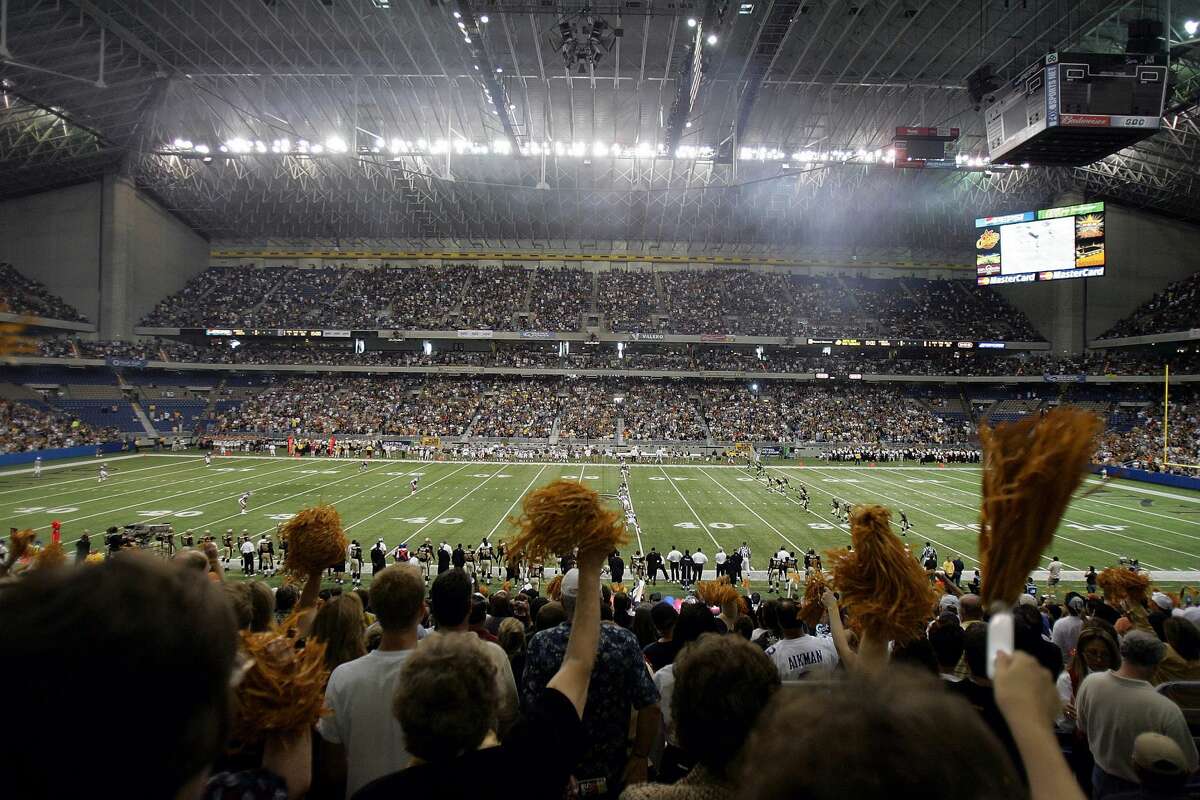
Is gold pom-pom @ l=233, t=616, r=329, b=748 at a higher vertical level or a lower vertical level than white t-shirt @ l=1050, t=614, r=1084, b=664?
higher

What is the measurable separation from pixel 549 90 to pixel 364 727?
36756 millimetres

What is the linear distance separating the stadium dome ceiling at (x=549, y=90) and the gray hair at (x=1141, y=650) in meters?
20.4

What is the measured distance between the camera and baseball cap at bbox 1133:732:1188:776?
8.80ft

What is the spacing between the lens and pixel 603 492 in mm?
18938

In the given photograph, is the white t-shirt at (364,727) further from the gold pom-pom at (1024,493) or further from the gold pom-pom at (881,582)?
the gold pom-pom at (881,582)

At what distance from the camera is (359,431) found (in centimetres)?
4734

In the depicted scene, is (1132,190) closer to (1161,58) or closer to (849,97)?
(849,97)

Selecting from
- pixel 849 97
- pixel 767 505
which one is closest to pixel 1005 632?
pixel 767 505

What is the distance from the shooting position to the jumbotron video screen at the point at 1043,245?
3434 centimetres

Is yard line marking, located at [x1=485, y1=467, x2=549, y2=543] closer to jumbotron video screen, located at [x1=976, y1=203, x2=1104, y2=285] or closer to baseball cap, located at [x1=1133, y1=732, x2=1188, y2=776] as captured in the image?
baseball cap, located at [x1=1133, y1=732, x2=1188, y2=776]

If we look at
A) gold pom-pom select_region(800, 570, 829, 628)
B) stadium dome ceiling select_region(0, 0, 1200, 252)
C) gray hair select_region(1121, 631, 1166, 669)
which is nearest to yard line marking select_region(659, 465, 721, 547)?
gold pom-pom select_region(800, 570, 829, 628)

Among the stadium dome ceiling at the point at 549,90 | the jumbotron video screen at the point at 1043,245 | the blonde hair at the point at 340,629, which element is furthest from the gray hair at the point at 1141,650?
the jumbotron video screen at the point at 1043,245

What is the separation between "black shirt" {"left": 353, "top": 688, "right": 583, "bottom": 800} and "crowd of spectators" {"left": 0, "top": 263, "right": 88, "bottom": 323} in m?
59.1

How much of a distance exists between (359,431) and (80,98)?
26310 millimetres
